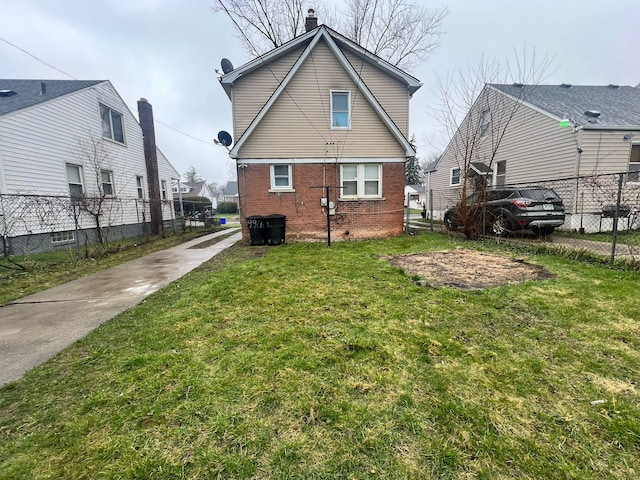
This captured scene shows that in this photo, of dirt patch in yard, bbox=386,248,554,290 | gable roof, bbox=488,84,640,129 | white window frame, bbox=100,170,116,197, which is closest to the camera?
dirt patch in yard, bbox=386,248,554,290

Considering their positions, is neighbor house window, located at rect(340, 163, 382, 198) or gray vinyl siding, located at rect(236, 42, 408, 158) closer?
gray vinyl siding, located at rect(236, 42, 408, 158)

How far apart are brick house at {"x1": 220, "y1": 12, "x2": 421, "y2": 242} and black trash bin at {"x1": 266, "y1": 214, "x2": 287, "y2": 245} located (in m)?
0.55

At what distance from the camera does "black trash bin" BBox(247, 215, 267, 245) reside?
9785mm

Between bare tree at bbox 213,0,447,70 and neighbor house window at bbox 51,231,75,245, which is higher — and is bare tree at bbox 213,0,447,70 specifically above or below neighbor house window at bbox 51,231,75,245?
above

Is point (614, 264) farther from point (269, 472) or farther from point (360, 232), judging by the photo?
point (269, 472)

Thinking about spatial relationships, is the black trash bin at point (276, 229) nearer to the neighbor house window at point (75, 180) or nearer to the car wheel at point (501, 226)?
the car wheel at point (501, 226)

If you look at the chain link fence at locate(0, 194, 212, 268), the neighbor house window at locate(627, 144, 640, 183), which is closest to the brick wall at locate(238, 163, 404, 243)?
the chain link fence at locate(0, 194, 212, 268)

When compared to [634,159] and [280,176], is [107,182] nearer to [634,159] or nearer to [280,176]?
[280,176]

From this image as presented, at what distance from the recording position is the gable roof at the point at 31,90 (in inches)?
376

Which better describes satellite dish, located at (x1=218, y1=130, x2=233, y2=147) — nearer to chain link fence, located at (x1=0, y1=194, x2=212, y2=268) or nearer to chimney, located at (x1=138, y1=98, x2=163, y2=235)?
chain link fence, located at (x1=0, y1=194, x2=212, y2=268)

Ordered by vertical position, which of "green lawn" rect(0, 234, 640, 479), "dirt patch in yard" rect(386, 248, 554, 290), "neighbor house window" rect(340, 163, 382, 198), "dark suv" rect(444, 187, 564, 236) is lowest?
"green lawn" rect(0, 234, 640, 479)

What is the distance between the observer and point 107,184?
42.1 feet

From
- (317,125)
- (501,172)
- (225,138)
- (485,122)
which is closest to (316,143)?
(317,125)

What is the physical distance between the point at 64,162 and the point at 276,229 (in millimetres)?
8732
